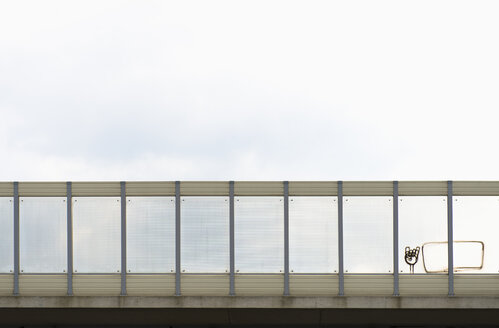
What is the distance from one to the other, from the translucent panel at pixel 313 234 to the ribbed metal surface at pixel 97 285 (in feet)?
13.4

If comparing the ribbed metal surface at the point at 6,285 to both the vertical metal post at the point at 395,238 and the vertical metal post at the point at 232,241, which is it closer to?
the vertical metal post at the point at 232,241

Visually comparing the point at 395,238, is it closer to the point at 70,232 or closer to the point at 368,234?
the point at 368,234

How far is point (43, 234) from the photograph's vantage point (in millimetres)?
17000

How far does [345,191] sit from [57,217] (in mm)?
6728

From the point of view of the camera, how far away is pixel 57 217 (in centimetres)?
1700

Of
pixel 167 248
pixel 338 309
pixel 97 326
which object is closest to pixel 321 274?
pixel 338 309

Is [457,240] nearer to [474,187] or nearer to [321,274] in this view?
[474,187]

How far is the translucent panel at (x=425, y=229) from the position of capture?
54.9 ft

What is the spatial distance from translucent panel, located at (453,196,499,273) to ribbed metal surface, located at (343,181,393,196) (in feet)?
5.26

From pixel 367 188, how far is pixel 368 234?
1.06 metres

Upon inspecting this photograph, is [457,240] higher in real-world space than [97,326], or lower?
higher

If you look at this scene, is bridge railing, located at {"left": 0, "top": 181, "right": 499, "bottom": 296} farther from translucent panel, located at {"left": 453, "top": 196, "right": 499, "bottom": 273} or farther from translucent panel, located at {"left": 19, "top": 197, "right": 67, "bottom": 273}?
translucent panel, located at {"left": 19, "top": 197, "right": 67, "bottom": 273}

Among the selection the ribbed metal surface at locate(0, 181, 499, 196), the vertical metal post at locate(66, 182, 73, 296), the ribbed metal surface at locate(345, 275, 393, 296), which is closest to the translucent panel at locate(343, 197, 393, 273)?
the ribbed metal surface at locate(345, 275, 393, 296)

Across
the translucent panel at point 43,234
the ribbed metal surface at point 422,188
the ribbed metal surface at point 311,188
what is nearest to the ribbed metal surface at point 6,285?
the translucent panel at point 43,234
